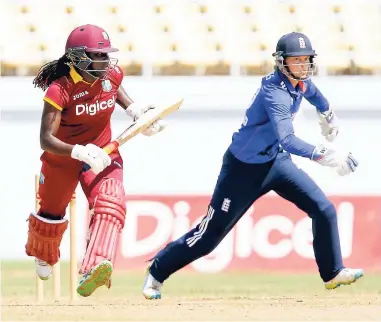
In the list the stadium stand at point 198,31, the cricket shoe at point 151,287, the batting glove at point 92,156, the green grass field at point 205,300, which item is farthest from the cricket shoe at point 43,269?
the stadium stand at point 198,31

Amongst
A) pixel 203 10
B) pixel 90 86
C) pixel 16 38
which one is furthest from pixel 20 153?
pixel 90 86

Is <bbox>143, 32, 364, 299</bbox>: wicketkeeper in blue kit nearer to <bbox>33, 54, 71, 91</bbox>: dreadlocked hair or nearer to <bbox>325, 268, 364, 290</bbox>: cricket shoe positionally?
<bbox>325, 268, 364, 290</bbox>: cricket shoe

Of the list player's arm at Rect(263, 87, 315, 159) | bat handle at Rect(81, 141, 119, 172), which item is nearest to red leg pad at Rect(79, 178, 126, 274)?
bat handle at Rect(81, 141, 119, 172)

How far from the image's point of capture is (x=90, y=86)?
850 cm

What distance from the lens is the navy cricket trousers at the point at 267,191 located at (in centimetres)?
884

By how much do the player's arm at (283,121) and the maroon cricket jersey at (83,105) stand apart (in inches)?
43.8

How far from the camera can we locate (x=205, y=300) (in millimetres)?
9992

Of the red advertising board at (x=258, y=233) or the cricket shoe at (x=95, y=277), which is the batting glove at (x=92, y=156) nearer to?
the cricket shoe at (x=95, y=277)

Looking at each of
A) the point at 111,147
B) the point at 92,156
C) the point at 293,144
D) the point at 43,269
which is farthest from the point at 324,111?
the point at 43,269

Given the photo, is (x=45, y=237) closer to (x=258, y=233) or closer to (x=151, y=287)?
(x=151, y=287)

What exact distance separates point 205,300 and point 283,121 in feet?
6.81

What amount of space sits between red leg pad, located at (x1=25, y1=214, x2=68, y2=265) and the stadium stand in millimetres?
5179

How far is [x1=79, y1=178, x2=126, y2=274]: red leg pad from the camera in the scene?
827cm

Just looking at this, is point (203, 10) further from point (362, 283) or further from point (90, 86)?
point (90, 86)
